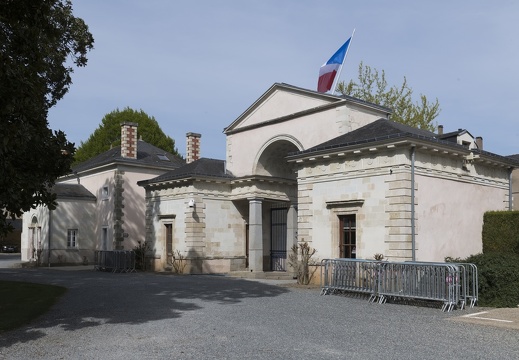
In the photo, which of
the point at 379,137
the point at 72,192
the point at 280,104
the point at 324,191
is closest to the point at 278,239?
the point at 280,104

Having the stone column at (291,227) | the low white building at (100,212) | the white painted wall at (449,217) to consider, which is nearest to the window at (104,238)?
the low white building at (100,212)

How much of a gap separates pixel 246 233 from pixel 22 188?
17.0m

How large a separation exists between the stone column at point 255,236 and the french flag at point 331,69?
18.8 ft

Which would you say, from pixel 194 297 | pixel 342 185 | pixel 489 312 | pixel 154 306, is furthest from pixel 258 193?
pixel 489 312

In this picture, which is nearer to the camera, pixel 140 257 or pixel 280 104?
pixel 280 104

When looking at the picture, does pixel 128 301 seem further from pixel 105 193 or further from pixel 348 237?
pixel 105 193

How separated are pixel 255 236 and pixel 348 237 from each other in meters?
7.64

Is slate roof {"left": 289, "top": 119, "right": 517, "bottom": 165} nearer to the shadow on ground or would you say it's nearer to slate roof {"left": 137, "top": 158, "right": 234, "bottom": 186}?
the shadow on ground

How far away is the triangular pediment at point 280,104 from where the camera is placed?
838 inches

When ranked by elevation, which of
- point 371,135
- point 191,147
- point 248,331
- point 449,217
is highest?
point 191,147

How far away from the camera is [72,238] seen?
32.3m

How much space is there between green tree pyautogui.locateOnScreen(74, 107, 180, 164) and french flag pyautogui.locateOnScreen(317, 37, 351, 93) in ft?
88.7

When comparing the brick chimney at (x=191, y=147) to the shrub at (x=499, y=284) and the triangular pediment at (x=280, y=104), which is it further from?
the shrub at (x=499, y=284)

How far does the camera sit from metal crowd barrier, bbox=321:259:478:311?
11.9m
